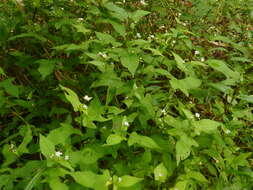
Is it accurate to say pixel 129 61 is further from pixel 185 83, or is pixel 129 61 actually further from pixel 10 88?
pixel 10 88

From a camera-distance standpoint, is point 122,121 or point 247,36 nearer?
point 122,121

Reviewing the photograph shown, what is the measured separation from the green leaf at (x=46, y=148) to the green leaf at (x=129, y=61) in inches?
25.7

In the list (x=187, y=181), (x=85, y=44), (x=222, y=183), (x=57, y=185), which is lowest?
(x=222, y=183)

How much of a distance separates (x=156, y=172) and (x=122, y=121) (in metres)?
0.34

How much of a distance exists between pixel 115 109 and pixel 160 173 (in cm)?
46

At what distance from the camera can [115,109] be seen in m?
1.98

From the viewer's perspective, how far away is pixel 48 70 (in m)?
2.25

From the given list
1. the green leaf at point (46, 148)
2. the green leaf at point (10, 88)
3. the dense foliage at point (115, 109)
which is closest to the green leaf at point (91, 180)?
the dense foliage at point (115, 109)

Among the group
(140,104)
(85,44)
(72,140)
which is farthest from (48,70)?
(140,104)

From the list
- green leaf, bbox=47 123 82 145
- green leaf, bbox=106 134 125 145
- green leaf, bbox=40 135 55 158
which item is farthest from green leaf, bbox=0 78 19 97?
green leaf, bbox=106 134 125 145

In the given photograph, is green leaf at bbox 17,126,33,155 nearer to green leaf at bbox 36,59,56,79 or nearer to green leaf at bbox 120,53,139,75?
green leaf at bbox 36,59,56,79

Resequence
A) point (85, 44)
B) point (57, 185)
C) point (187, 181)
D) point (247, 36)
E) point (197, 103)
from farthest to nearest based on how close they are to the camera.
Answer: point (247, 36) < point (197, 103) < point (85, 44) < point (187, 181) < point (57, 185)

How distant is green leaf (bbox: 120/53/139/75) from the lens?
1951 mm

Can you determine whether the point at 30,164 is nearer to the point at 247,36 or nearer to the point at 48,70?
the point at 48,70
